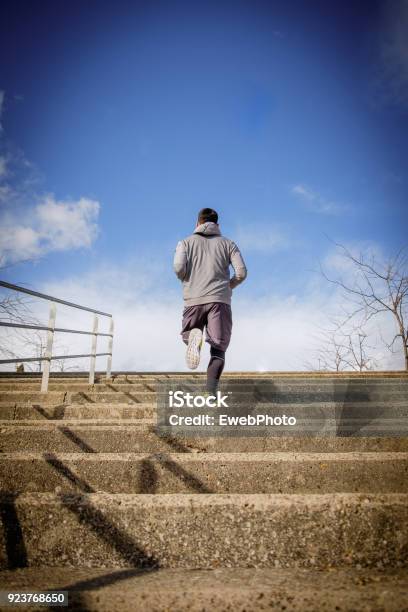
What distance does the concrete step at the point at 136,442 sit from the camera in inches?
74.7

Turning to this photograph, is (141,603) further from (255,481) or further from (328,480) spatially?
(328,480)

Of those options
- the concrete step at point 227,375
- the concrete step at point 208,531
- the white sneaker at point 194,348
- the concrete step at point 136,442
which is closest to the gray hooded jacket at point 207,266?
the white sneaker at point 194,348

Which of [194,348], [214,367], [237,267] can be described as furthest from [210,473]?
[237,267]

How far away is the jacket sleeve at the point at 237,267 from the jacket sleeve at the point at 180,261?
487 millimetres

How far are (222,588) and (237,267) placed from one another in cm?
257

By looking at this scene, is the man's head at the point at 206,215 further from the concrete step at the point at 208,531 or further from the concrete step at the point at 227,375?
the concrete step at the point at 227,375

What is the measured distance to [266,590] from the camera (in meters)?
0.86

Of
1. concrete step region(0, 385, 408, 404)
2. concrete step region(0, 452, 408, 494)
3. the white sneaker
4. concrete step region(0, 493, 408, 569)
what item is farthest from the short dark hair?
Answer: concrete step region(0, 493, 408, 569)

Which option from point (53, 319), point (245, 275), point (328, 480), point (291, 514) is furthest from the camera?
point (53, 319)

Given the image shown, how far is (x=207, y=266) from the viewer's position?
3.02 metres

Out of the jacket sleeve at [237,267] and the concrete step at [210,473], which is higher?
the jacket sleeve at [237,267]

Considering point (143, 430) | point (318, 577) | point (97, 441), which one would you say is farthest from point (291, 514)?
point (97, 441)

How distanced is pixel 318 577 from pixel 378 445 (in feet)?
3.72

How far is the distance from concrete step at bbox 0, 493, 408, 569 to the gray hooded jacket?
6.52 ft
